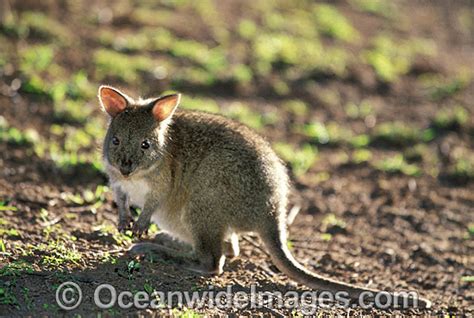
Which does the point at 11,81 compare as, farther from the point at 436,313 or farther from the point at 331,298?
the point at 436,313

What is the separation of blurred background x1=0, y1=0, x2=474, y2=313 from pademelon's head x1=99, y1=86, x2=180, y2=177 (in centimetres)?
75

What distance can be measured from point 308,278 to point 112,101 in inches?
85.4

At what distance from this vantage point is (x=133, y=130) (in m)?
5.98

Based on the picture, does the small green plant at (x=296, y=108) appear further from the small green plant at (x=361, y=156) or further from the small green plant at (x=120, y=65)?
the small green plant at (x=120, y=65)

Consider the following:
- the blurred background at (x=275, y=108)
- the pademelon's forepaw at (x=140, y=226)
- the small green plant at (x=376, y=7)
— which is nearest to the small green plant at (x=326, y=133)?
the blurred background at (x=275, y=108)

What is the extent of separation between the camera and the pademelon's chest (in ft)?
20.0

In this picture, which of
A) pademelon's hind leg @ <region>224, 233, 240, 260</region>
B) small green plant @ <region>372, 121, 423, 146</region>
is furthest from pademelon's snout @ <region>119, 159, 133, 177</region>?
small green plant @ <region>372, 121, 423, 146</region>

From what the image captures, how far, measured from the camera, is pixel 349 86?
1195cm

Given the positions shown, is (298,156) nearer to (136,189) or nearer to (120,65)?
(120,65)

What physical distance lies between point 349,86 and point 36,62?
4.95m

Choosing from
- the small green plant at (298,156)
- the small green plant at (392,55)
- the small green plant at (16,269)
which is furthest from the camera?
the small green plant at (392,55)

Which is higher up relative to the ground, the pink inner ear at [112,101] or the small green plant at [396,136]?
the small green plant at [396,136]

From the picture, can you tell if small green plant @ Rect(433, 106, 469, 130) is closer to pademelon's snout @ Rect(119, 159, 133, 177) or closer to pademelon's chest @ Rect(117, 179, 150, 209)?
pademelon's chest @ Rect(117, 179, 150, 209)

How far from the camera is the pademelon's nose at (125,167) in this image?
5.85 m
